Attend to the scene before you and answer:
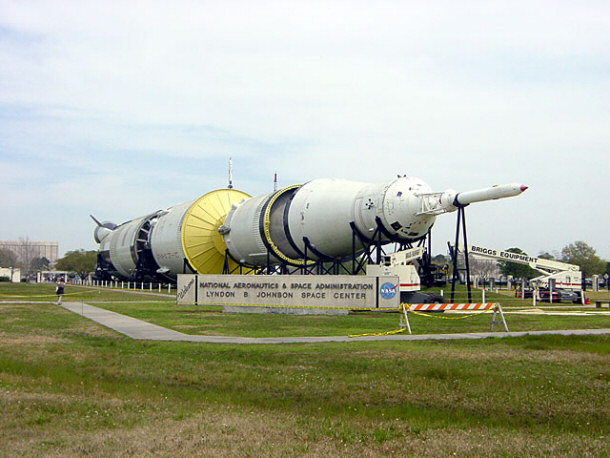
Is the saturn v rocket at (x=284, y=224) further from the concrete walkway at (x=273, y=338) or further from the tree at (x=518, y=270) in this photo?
the tree at (x=518, y=270)

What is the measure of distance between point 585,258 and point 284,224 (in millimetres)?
59402

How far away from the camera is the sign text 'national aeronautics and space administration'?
2386 centimetres

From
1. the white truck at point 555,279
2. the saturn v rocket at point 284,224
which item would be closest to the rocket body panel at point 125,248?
the saturn v rocket at point 284,224

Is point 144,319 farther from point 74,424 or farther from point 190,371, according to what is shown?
point 74,424

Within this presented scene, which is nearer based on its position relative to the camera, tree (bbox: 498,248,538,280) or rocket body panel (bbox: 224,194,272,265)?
rocket body panel (bbox: 224,194,272,265)

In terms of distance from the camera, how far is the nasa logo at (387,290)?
77.9 feet

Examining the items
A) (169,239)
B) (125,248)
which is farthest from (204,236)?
(125,248)

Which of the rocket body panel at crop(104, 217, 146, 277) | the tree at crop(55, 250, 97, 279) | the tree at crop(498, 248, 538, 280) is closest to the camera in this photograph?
the rocket body panel at crop(104, 217, 146, 277)

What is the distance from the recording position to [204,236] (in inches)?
1927

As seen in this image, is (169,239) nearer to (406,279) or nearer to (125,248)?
(125,248)

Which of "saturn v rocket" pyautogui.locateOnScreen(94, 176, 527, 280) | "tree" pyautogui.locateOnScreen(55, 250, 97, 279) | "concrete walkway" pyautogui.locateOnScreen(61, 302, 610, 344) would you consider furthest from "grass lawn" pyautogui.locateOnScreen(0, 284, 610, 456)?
"tree" pyautogui.locateOnScreen(55, 250, 97, 279)

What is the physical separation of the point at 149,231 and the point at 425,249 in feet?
107

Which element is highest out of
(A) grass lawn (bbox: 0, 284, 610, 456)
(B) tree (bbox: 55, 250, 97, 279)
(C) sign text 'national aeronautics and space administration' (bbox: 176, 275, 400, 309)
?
(B) tree (bbox: 55, 250, 97, 279)

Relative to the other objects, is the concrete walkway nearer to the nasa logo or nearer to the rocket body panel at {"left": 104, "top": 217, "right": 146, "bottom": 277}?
the nasa logo
